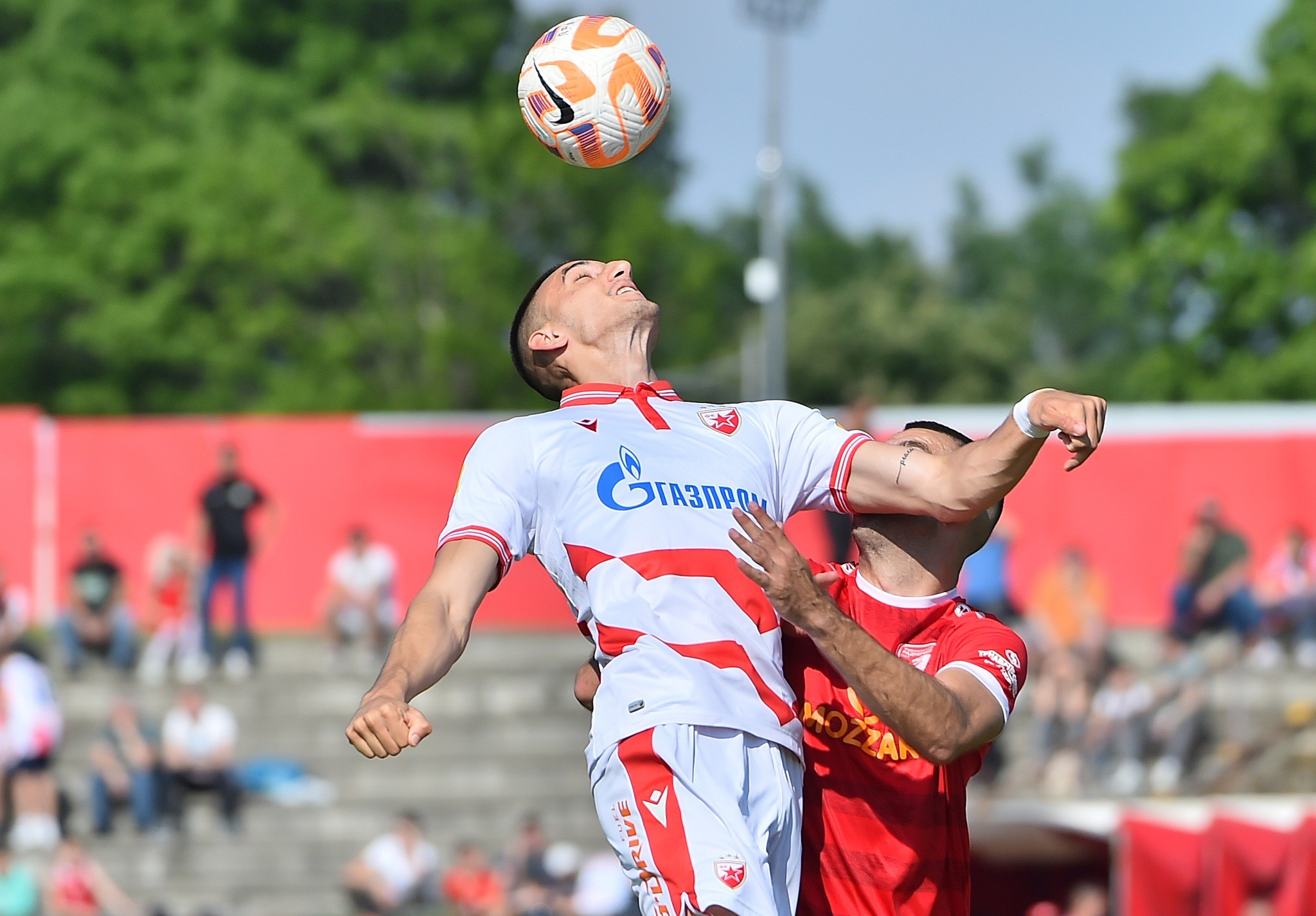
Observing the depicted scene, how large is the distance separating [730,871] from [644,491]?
895 mm

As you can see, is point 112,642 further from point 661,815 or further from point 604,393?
point 661,815

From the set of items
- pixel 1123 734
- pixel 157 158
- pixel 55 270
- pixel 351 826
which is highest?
pixel 157 158

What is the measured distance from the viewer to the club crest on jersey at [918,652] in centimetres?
393

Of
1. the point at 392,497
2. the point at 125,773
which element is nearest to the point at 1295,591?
the point at 392,497

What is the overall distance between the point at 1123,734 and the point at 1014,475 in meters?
12.1

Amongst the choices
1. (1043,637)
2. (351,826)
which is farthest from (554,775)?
(1043,637)

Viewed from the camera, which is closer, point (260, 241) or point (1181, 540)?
point (1181, 540)

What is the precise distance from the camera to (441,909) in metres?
14.0

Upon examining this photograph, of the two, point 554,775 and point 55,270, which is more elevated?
point 55,270

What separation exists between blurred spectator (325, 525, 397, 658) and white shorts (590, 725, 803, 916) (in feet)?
47.7

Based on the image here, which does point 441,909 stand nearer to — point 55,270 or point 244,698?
point 244,698

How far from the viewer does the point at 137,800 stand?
15.8 m

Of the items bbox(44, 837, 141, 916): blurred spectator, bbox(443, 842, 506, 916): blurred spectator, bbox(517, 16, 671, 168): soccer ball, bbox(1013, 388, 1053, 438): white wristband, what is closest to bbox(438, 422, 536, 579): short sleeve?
bbox(1013, 388, 1053, 438): white wristband

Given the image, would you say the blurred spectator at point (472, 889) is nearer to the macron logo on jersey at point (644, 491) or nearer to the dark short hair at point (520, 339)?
the dark short hair at point (520, 339)
